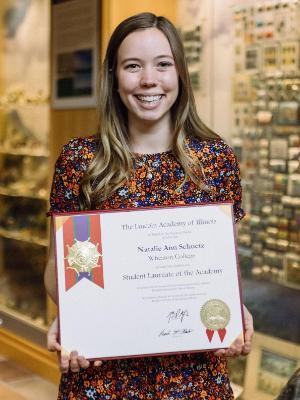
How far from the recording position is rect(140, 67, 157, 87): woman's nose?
67.7 inches

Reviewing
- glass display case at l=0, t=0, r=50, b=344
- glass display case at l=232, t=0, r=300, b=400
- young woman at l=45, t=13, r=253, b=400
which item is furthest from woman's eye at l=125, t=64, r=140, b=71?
glass display case at l=0, t=0, r=50, b=344

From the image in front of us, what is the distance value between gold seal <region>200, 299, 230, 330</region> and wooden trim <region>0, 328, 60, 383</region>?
9.99 feet

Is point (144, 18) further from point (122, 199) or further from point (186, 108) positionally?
point (122, 199)

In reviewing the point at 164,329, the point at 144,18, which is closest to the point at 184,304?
the point at 164,329

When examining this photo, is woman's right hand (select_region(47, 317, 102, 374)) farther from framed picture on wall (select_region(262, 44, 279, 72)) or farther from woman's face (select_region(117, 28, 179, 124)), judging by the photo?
framed picture on wall (select_region(262, 44, 279, 72))

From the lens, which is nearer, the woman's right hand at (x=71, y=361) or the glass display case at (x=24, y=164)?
the woman's right hand at (x=71, y=361)

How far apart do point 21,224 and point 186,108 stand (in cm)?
388

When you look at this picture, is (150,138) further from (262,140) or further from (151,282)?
(262,140)

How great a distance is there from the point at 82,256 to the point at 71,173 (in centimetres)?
26

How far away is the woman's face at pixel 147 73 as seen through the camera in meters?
1.74

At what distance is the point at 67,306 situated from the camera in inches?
66.2

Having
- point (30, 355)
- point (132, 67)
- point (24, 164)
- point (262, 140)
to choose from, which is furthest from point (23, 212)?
point (132, 67)

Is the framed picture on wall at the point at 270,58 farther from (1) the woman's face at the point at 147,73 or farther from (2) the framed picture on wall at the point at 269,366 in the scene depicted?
(1) the woman's face at the point at 147,73
